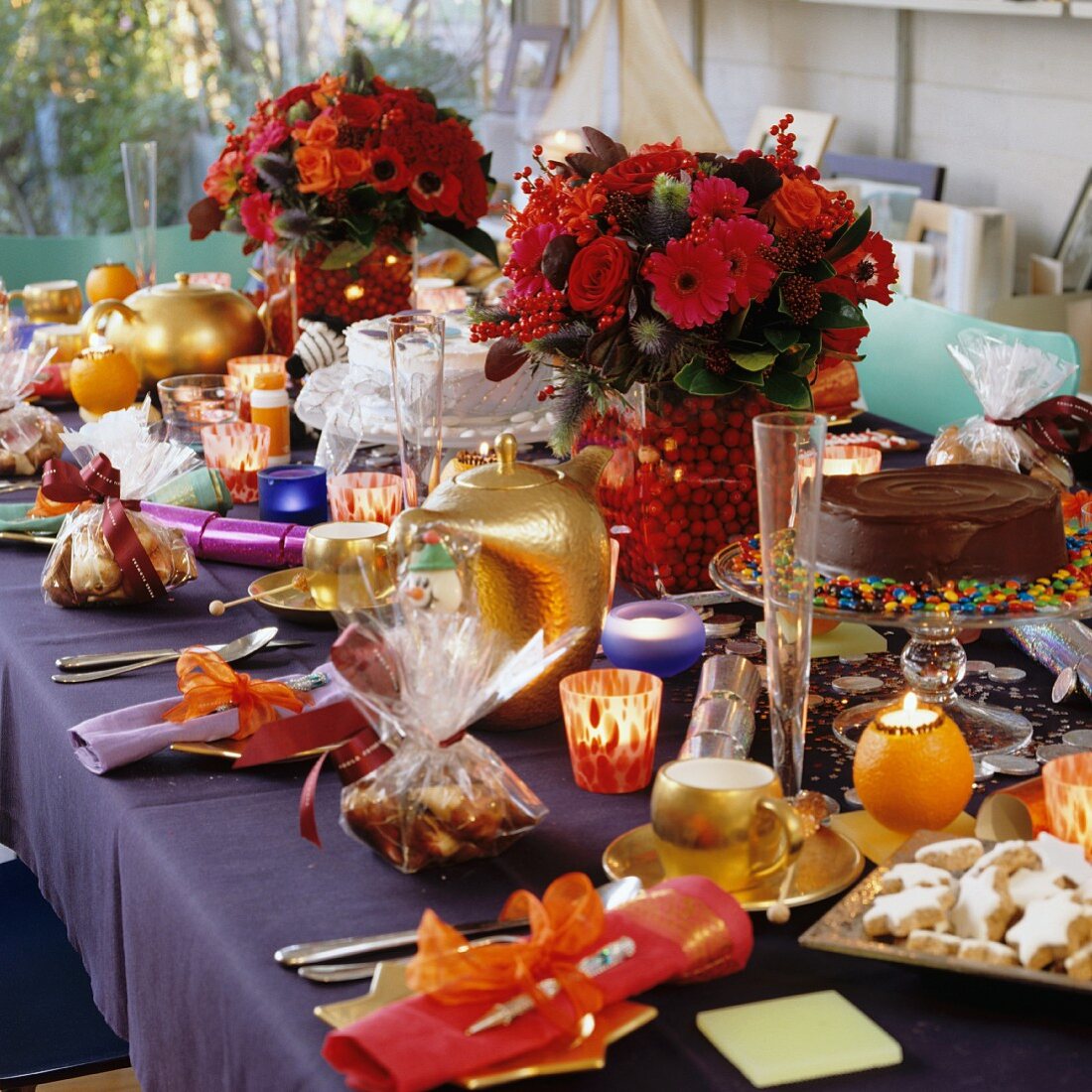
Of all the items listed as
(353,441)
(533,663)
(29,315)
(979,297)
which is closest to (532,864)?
(533,663)

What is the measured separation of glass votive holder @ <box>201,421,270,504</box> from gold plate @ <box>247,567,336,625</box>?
340 mm

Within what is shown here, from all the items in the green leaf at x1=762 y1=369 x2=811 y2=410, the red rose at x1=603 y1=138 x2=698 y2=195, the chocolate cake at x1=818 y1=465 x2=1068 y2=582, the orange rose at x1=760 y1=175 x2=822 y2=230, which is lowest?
the chocolate cake at x1=818 y1=465 x2=1068 y2=582

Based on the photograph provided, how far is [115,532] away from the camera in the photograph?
1477 mm

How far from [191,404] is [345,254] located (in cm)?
36

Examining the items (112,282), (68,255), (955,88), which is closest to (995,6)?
(955,88)

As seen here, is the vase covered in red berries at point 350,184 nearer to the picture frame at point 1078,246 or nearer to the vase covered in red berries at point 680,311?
the vase covered in red berries at point 680,311

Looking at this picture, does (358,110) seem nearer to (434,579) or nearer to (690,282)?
(690,282)

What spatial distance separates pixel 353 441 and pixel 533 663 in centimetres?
82

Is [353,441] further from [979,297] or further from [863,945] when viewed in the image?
[979,297]

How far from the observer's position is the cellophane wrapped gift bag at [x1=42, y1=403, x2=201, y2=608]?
1480 millimetres

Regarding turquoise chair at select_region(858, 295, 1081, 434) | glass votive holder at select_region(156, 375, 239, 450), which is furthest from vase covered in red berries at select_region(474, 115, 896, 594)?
turquoise chair at select_region(858, 295, 1081, 434)

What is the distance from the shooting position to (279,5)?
16.7 feet

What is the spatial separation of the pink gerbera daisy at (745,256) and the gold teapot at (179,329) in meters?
1.08

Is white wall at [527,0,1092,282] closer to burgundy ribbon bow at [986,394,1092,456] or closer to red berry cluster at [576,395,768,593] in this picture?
burgundy ribbon bow at [986,394,1092,456]
